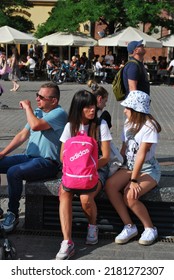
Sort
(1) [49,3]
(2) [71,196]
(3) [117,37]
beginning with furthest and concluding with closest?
(1) [49,3] < (3) [117,37] < (2) [71,196]

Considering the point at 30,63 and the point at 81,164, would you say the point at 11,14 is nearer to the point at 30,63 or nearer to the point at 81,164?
the point at 30,63

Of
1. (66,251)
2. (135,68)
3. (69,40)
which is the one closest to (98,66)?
(69,40)

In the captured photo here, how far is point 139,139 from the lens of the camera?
16.2 feet

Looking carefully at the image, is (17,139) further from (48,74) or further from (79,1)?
(79,1)

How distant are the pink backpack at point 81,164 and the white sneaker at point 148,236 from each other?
668 millimetres

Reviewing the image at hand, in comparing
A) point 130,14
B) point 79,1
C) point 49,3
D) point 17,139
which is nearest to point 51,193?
point 17,139

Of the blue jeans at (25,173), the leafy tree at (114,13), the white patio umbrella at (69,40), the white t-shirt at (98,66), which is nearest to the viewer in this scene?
the blue jeans at (25,173)

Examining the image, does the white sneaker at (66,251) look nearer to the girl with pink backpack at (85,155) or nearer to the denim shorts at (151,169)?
the girl with pink backpack at (85,155)

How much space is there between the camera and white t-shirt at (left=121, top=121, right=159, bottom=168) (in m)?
4.86

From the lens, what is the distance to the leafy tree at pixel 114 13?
2895 cm

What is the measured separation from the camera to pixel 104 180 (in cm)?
495

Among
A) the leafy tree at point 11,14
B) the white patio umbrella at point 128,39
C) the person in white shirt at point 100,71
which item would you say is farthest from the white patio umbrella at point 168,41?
the leafy tree at point 11,14

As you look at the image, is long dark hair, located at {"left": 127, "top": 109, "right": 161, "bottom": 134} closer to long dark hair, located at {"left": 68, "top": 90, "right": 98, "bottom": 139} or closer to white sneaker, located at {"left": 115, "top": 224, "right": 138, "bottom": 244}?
long dark hair, located at {"left": 68, "top": 90, "right": 98, "bottom": 139}
